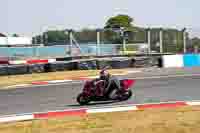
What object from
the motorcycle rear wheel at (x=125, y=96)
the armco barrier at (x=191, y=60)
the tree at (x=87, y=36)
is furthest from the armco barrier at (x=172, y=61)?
the motorcycle rear wheel at (x=125, y=96)

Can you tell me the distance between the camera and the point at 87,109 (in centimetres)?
1284

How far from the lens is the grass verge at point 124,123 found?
9.23 metres

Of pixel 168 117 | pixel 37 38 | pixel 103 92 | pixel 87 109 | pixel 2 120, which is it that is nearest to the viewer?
pixel 168 117

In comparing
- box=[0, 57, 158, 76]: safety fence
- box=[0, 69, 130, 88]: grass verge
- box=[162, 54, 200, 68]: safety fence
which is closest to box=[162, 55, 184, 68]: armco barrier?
box=[162, 54, 200, 68]: safety fence

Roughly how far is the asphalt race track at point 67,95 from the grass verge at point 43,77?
3.65 metres

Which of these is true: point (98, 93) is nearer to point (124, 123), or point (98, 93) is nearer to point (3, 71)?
point (124, 123)

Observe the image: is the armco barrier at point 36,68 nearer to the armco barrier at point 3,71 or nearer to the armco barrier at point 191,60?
the armco barrier at point 3,71

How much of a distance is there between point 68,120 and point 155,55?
2030 cm

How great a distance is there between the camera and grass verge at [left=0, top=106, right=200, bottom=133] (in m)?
9.23

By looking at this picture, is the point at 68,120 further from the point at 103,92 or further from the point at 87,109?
the point at 103,92

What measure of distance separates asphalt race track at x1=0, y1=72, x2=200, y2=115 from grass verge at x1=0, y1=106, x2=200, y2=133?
268 centimetres

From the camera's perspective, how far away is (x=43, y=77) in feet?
81.9

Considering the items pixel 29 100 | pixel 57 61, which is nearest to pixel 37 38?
pixel 57 61

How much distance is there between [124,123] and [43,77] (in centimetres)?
1538
